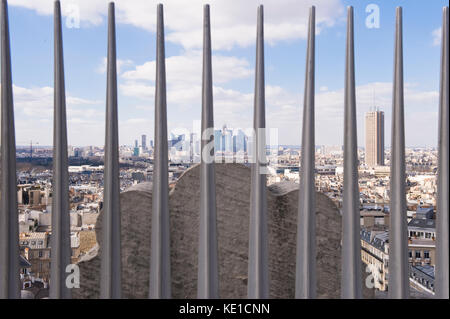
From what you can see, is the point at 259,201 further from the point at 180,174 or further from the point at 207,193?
the point at 180,174

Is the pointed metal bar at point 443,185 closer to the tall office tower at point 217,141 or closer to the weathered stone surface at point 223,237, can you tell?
the weathered stone surface at point 223,237

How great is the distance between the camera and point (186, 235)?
3.74 meters

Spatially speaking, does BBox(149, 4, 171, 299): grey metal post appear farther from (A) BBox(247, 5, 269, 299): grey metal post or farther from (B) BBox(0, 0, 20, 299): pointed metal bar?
(B) BBox(0, 0, 20, 299): pointed metal bar

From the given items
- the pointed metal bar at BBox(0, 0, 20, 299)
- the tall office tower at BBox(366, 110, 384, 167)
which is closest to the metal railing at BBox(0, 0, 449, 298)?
the pointed metal bar at BBox(0, 0, 20, 299)

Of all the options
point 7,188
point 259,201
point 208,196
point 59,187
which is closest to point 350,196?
point 259,201

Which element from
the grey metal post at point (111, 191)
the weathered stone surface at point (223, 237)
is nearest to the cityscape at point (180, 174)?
the weathered stone surface at point (223, 237)

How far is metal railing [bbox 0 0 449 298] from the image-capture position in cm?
337

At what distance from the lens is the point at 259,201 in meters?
3.39

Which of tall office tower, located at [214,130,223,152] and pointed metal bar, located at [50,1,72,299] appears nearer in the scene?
pointed metal bar, located at [50,1,72,299]

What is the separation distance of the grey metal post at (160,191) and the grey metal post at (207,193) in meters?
0.33

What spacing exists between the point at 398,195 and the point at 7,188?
11.5ft

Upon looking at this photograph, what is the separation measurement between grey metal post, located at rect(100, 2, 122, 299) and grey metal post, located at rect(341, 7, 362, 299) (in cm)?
206

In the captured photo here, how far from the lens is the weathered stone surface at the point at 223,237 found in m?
3.72

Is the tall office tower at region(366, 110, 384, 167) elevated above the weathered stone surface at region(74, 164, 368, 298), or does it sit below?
above
